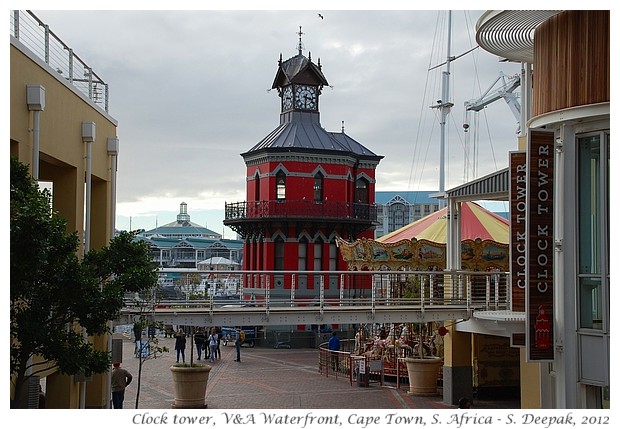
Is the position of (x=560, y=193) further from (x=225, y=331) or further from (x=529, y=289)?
(x=225, y=331)

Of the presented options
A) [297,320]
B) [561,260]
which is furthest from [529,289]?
[297,320]

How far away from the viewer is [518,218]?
57.6 ft

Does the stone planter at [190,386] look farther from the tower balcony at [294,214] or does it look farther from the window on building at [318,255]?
the window on building at [318,255]

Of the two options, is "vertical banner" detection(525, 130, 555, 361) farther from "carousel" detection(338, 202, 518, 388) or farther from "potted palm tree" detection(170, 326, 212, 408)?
"carousel" detection(338, 202, 518, 388)

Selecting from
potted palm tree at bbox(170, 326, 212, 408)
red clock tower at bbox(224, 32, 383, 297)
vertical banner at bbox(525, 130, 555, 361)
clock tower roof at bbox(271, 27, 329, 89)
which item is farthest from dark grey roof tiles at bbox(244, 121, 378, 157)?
vertical banner at bbox(525, 130, 555, 361)

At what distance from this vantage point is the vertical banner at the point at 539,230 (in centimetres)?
1595

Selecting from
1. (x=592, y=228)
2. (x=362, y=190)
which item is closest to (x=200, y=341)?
(x=362, y=190)

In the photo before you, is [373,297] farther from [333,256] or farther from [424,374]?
[333,256]

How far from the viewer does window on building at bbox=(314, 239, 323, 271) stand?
49.8 meters

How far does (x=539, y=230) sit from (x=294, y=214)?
3351 centimetres

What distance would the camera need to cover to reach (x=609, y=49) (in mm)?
14086

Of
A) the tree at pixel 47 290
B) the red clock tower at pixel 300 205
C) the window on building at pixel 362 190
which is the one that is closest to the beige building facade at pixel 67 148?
the tree at pixel 47 290

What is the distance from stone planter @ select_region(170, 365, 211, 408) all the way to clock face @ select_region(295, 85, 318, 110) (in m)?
30.8

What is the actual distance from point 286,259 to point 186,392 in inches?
976
